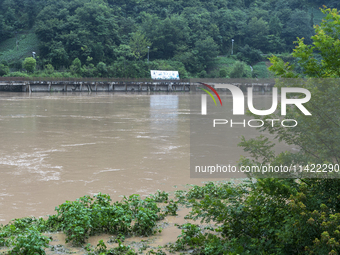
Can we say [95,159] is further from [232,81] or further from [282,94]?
[232,81]

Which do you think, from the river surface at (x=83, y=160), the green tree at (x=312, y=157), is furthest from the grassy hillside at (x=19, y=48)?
the green tree at (x=312, y=157)

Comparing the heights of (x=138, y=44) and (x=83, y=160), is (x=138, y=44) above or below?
above

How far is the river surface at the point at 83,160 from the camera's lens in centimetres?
844

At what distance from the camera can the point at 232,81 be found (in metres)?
70.2

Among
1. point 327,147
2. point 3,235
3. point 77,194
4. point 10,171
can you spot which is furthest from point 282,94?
point 10,171

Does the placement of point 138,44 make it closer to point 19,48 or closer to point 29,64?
point 19,48

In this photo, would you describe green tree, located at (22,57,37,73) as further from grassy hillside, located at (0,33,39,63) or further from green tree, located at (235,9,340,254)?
green tree, located at (235,9,340,254)

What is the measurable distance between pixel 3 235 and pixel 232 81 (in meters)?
67.0

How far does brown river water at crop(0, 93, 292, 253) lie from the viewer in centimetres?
844

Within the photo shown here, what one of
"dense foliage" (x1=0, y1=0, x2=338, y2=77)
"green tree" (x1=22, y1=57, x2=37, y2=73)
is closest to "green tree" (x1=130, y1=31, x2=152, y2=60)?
"dense foliage" (x1=0, y1=0, x2=338, y2=77)

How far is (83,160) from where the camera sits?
11.8m

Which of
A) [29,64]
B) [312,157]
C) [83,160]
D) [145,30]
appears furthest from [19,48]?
[312,157]

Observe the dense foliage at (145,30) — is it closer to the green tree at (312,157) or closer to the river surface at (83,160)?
the river surface at (83,160)

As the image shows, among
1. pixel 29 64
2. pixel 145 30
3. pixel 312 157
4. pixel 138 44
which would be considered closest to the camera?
pixel 312 157
